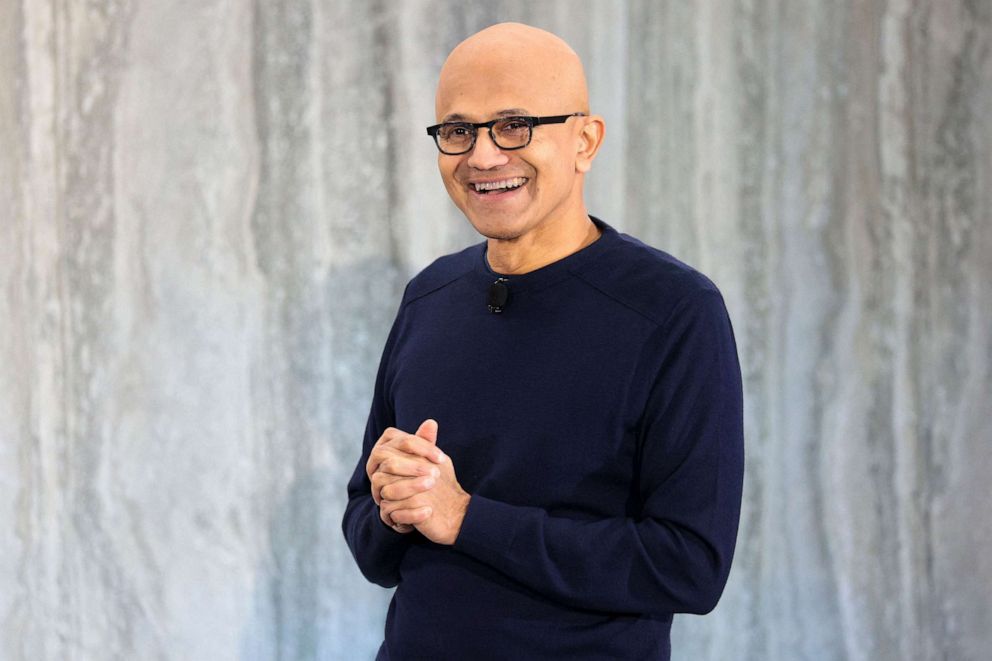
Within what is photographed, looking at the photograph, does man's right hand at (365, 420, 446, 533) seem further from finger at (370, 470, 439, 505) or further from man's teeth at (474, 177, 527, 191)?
man's teeth at (474, 177, 527, 191)

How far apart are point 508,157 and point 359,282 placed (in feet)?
2.38

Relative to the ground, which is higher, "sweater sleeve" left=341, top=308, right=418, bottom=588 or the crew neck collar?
the crew neck collar

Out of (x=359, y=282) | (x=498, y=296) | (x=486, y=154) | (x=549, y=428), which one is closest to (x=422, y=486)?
(x=549, y=428)

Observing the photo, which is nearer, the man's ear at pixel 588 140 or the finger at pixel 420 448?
the finger at pixel 420 448

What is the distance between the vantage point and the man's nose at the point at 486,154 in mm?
1171

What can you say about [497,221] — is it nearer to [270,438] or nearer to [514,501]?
[514,501]

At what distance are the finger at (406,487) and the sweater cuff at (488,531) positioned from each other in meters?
0.06

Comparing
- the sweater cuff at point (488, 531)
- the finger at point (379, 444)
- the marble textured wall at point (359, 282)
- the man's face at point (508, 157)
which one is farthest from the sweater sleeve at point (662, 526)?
the marble textured wall at point (359, 282)

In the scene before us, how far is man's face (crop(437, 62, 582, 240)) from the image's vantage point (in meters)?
1.17

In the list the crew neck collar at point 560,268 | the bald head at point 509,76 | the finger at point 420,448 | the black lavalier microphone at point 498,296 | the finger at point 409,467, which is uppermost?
the bald head at point 509,76

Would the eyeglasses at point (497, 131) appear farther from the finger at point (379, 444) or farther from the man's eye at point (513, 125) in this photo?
the finger at point (379, 444)

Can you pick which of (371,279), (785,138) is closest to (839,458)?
(785,138)

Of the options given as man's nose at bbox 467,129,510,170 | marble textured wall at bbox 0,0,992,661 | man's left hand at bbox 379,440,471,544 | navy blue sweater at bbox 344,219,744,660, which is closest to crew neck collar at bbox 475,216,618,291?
navy blue sweater at bbox 344,219,744,660

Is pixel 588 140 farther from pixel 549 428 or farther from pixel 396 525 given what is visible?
pixel 396 525
